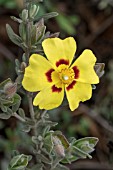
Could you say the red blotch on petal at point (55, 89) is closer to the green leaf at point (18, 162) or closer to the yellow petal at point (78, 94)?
the yellow petal at point (78, 94)

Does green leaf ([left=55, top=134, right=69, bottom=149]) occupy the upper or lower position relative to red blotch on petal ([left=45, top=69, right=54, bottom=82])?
lower

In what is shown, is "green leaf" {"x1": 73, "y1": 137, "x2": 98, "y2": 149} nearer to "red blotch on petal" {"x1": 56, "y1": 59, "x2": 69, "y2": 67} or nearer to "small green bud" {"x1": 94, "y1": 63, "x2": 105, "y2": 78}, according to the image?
"small green bud" {"x1": 94, "y1": 63, "x2": 105, "y2": 78}

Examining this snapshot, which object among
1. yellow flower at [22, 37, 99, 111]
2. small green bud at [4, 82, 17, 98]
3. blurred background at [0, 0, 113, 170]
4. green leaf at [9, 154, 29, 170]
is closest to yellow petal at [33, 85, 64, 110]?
yellow flower at [22, 37, 99, 111]

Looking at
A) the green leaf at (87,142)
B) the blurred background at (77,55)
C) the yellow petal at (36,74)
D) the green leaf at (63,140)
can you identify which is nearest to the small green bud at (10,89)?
the yellow petal at (36,74)

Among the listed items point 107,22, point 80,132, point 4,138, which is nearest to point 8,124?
point 4,138

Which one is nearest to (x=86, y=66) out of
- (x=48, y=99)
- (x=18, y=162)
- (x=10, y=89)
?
(x=48, y=99)

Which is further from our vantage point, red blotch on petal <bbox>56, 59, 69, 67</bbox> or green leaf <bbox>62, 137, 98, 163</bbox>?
green leaf <bbox>62, 137, 98, 163</bbox>
